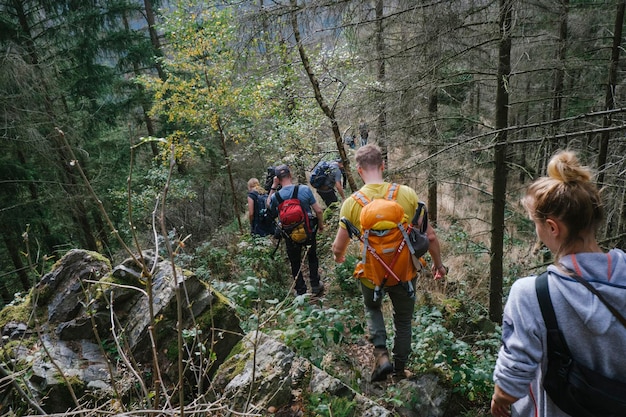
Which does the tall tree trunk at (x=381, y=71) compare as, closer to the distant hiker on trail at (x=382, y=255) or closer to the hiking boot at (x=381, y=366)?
the distant hiker on trail at (x=382, y=255)

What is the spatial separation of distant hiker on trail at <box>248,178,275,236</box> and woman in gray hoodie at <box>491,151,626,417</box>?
196 inches

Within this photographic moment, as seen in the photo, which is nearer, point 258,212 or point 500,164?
point 500,164

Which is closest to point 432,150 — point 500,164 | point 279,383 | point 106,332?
point 500,164

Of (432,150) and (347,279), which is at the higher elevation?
(432,150)

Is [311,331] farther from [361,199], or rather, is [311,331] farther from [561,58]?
[561,58]

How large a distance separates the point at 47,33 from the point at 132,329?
10121 mm

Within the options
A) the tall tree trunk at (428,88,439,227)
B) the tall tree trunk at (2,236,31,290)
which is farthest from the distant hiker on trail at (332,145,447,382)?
the tall tree trunk at (2,236,31,290)

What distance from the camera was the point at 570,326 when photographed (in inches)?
57.2

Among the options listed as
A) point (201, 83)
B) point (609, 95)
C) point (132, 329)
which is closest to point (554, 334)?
point (132, 329)

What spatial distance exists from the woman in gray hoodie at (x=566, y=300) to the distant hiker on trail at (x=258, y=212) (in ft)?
16.3

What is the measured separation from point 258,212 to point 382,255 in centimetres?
398

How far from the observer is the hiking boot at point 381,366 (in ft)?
11.0

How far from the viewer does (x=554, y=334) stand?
1.47 metres

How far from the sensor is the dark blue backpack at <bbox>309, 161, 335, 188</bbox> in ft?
26.1
